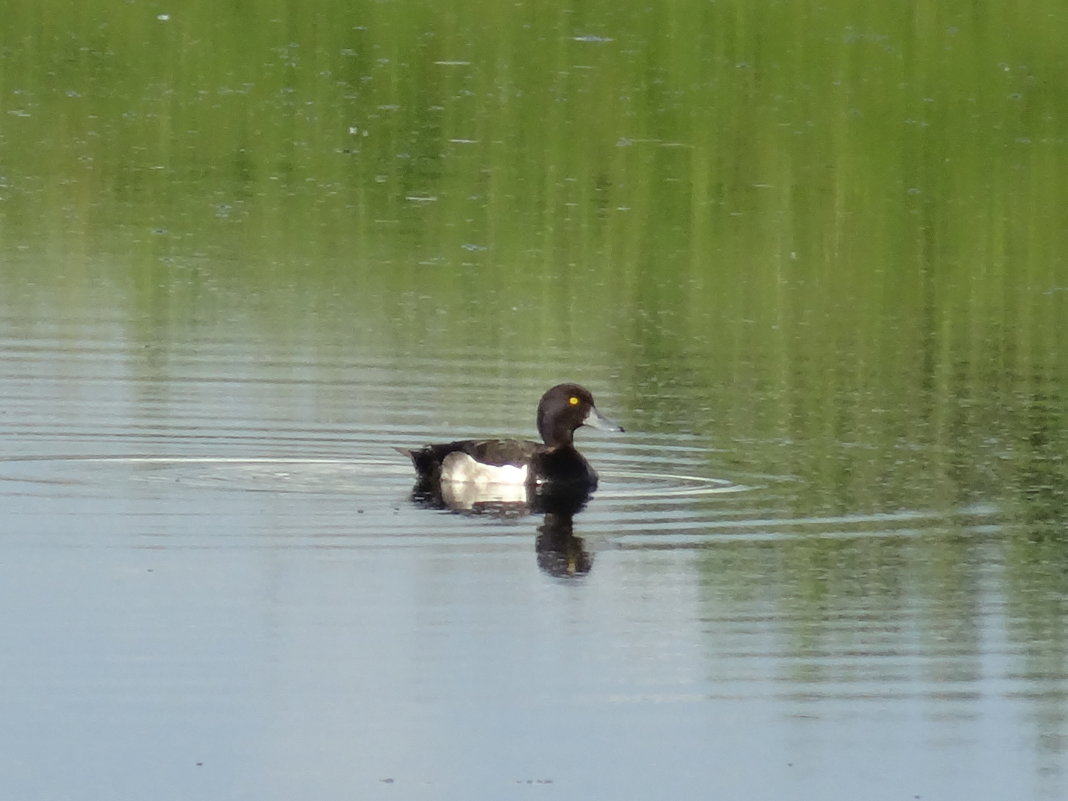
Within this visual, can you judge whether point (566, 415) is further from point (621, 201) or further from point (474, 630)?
point (621, 201)

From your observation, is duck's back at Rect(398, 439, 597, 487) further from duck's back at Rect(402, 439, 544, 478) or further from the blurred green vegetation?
the blurred green vegetation

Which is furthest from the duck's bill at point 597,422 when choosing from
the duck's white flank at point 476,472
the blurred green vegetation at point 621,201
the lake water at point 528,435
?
the blurred green vegetation at point 621,201

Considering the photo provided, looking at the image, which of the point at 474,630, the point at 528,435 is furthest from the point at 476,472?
the point at 474,630

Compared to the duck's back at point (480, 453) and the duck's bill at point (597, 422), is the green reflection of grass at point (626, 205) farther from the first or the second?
the duck's back at point (480, 453)

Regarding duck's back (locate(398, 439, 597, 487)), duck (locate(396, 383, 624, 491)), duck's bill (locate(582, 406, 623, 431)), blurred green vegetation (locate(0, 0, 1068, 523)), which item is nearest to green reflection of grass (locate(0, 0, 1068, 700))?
blurred green vegetation (locate(0, 0, 1068, 523))

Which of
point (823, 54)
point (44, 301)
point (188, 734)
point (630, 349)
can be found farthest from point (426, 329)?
point (823, 54)

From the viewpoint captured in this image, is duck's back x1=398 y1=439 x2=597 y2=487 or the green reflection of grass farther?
the green reflection of grass

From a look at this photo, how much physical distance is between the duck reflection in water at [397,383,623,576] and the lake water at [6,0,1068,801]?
0.62 ft

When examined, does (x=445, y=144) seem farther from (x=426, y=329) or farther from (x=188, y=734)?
(x=188, y=734)

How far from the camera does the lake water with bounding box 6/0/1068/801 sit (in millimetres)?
8469

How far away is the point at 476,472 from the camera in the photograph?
13.4 m

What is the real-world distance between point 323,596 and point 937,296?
1151cm

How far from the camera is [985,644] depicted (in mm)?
9945

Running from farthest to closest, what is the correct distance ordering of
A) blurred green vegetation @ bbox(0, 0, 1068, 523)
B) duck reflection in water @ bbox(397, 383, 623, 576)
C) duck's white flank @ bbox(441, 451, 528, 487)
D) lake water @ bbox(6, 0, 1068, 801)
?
blurred green vegetation @ bbox(0, 0, 1068, 523) → duck's white flank @ bbox(441, 451, 528, 487) → duck reflection in water @ bbox(397, 383, 623, 576) → lake water @ bbox(6, 0, 1068, 801)
